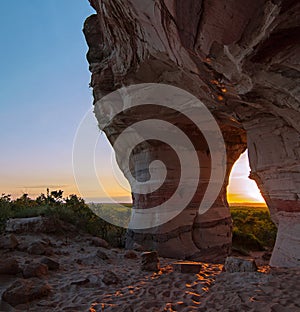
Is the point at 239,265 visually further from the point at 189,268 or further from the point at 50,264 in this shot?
the point at 50,264

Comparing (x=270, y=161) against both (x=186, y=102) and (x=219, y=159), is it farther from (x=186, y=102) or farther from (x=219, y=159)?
(x=219, y=159)

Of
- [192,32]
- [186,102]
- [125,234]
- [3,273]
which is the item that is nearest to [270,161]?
[186,102]

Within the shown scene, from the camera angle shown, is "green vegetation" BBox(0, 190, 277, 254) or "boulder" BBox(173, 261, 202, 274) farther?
"green vegetation" BBox(0, 190, 277, 254)

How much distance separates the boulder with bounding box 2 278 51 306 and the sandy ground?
6cm

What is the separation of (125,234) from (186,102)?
5.45 meters

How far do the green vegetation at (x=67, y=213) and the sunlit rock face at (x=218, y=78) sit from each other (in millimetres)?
1040

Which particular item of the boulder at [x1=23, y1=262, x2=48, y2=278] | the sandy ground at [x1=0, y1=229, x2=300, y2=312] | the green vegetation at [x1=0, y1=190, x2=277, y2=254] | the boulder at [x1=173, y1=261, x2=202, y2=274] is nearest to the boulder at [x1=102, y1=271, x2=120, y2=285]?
the sandy ground at [x1=0, y1=229, x2=300, y2=312]

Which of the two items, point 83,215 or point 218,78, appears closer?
point 218,78

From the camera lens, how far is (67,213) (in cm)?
937

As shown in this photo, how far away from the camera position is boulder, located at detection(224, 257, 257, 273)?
14.9ft

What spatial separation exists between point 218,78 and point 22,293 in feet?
13.3

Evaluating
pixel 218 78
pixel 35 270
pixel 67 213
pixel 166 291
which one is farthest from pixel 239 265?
pixel 67 213

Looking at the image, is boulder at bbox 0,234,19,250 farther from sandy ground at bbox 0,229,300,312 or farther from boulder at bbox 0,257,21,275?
boulder at bbox 0,257,21,275

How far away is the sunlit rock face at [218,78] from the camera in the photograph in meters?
3.11
